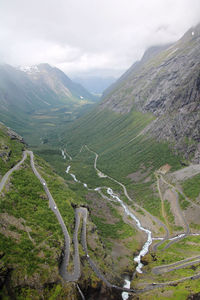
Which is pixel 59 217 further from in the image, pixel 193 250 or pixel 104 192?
pixel 104 192

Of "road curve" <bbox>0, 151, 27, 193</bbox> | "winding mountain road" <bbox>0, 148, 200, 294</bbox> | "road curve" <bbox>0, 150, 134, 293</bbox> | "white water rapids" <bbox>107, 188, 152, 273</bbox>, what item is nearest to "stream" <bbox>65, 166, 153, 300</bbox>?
"white water rapids" <bbox>107, 188, 152, 273</bbox>

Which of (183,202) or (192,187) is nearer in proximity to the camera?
(183,202)

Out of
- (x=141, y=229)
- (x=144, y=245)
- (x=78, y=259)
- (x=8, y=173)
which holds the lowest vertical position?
(x=144, y=245)

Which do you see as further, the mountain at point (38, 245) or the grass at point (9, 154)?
Result: the grass at point (9, 154)

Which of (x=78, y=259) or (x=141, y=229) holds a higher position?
(x=78, y=259)

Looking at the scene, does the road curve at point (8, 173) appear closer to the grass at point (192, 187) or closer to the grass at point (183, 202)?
the grass at point (183, 202)

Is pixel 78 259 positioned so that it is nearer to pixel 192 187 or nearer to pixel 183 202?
pixel 183 202

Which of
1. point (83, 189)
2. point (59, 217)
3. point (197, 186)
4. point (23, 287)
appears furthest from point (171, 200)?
point (23, 287)

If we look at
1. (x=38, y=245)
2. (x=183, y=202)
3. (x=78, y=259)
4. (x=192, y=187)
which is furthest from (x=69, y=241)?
(x=192, y=187)

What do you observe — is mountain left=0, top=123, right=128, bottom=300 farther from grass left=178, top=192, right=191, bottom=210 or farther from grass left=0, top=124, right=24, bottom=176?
grass left=178, top=192, right=191, bottom=210

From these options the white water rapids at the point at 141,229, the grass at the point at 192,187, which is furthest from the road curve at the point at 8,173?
the grass at the point at 192,187

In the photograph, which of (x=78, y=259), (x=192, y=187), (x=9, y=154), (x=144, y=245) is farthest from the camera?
(x=192, y=187)
